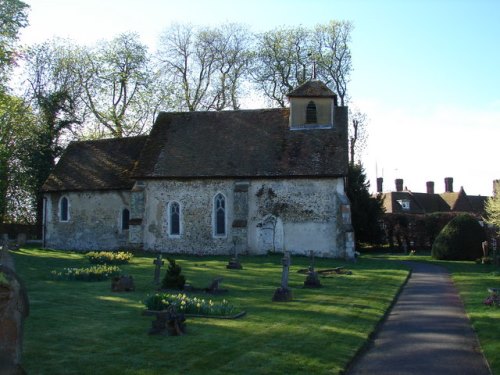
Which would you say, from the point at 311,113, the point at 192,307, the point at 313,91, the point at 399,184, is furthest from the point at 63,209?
the point at 399,184

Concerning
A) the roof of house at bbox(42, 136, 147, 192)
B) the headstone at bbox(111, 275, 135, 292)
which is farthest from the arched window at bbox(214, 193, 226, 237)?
the headstone at bbox(111, 275, 135, 292)

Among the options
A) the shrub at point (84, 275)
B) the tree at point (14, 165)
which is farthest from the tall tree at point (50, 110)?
the shrub at point (84, 275)

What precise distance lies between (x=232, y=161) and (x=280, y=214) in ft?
13.8

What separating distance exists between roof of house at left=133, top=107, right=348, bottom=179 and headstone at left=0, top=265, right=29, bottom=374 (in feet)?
84.5

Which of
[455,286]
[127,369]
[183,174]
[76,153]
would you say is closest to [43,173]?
[76,153]

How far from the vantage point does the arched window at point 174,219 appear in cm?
3434

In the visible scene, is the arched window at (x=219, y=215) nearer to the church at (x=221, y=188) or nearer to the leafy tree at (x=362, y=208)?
the church at (x=221, y=188)

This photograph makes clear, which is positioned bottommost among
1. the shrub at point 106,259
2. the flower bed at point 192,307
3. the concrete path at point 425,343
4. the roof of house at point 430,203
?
the concrete path at point 425,343

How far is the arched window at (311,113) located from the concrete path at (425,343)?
18.7m

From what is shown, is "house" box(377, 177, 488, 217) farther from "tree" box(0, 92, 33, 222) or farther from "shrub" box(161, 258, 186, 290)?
"shrub" box(161, 258, 186, 290)

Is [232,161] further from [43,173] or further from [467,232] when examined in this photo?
[43,173]

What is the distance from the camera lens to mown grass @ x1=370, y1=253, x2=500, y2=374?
10603mm

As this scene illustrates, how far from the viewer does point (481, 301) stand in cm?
1658

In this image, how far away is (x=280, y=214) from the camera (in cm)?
3269
